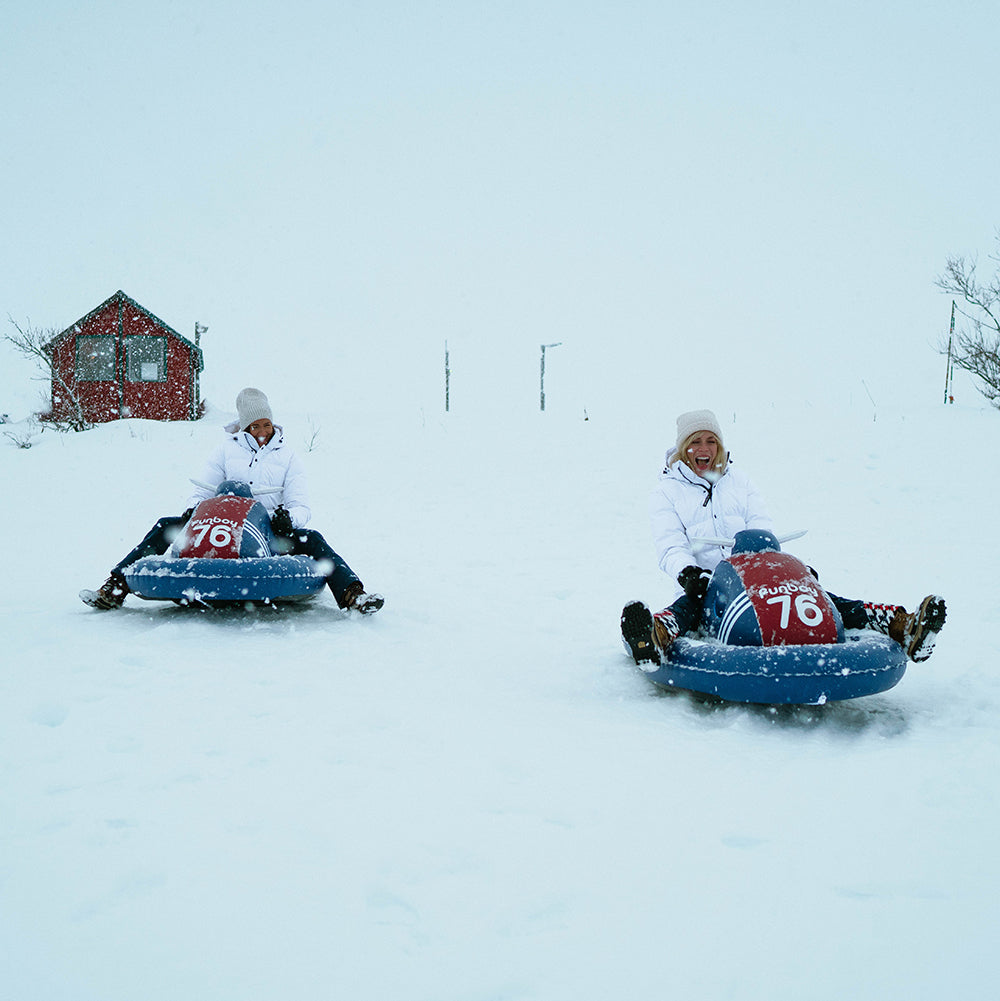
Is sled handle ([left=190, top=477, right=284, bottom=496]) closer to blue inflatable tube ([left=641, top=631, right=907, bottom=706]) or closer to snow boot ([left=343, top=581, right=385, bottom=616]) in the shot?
snow boot ([left=343, top=581, right=385, bottom=616])

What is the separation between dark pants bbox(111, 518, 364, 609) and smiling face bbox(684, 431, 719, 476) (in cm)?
227

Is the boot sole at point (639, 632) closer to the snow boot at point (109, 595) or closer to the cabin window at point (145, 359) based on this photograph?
the snow boot at point (109, 595)

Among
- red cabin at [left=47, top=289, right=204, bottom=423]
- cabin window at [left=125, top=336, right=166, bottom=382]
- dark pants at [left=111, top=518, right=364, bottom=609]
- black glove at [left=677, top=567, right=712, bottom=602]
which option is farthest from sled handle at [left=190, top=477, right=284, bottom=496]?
cabin window at [left=125, top=336, right=166, bottom=382]

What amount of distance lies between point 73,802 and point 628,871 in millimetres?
1639

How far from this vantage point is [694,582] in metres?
4.20

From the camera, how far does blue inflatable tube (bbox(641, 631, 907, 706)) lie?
3402 millimetres

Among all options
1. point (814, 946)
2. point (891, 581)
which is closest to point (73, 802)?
point (814, 946)

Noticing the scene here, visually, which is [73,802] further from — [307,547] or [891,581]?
[891,581]

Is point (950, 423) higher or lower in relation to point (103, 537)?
higher

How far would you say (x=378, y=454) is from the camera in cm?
1439

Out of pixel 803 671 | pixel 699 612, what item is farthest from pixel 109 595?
pixel 803 671

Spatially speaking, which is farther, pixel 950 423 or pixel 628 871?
pixel 950 423

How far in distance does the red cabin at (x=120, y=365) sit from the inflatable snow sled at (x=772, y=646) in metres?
21.4

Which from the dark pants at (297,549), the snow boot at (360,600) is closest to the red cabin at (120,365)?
the dark pants at (297,549)
